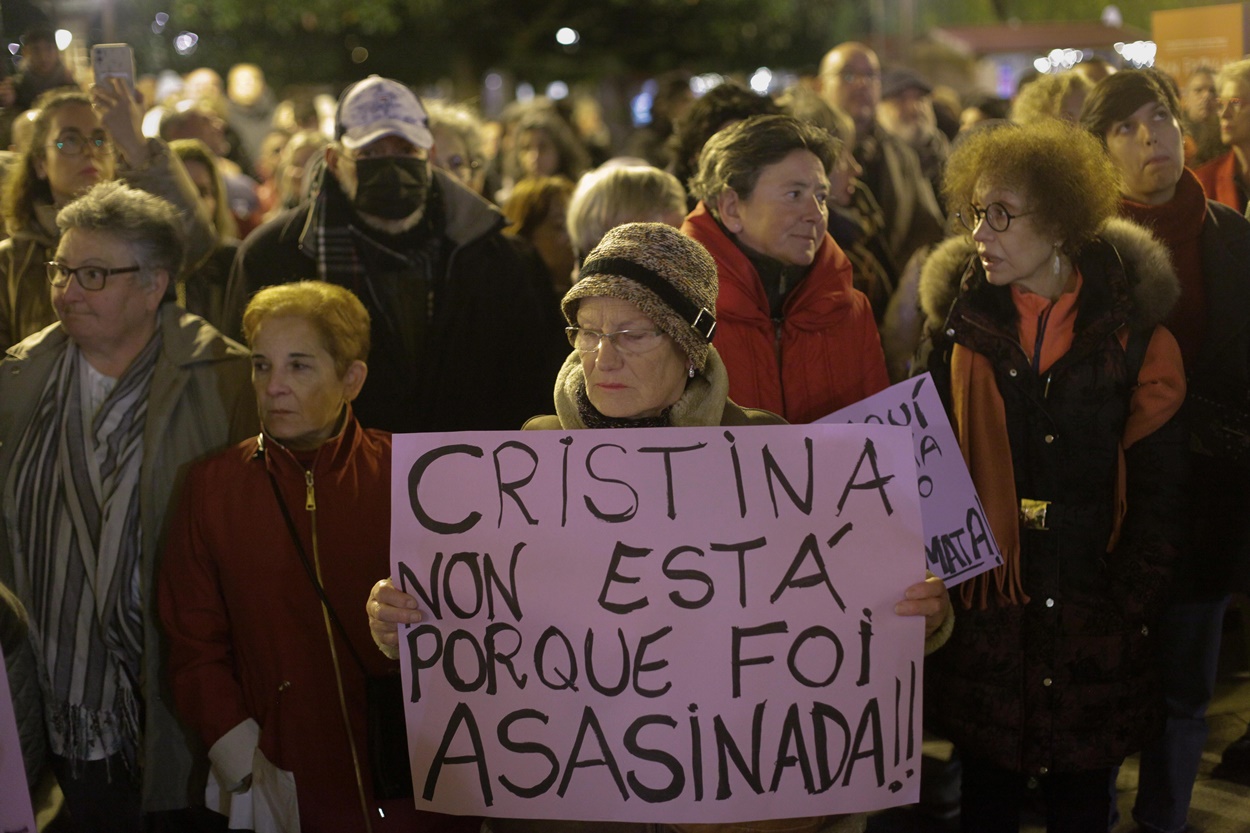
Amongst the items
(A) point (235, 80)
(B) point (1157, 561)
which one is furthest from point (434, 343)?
(A) point (235, 80)

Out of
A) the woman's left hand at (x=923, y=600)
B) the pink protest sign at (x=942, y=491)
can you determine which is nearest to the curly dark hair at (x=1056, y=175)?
the pink protest sign at (x=942, y=491)

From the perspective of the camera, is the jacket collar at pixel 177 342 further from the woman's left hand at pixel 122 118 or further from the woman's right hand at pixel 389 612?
the woman's right hand at pixel 389 612

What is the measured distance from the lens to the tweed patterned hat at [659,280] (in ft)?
8.55

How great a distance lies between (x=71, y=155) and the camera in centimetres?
450

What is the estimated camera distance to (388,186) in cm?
441

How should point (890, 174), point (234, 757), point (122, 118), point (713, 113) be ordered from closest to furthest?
point (234, 757), point (122, 118), point (713, 113), point (890, 174)

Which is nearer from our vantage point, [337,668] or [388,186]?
[337,668]

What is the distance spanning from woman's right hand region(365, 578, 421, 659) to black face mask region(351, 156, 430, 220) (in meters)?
2.15

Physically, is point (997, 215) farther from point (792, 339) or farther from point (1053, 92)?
point (1053, 92)

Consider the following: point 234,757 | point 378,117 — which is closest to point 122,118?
point 378,117

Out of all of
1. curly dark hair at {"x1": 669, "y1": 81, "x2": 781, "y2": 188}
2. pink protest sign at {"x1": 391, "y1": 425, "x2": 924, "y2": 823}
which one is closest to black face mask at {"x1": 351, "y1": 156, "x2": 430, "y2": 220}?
curly dark hair at {"x1": 669, "y1": 81, "x2": 781, "y2": 188}

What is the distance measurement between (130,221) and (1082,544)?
2679 mm

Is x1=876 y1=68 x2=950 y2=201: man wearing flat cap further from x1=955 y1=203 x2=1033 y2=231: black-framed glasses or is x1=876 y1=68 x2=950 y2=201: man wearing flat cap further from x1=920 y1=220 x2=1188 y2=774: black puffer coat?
x1=920 y1=220 x2=1188 y2=774: black puffer coat

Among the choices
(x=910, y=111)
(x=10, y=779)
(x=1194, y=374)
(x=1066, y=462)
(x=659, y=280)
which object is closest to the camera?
(x=10, y=779)
